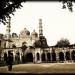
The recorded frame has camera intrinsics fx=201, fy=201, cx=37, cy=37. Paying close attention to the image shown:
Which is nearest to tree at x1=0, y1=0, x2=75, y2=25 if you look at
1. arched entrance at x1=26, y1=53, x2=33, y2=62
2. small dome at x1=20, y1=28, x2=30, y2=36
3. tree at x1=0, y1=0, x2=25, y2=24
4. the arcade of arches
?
tree at x1=0, y1=0, x2=25, y2=24

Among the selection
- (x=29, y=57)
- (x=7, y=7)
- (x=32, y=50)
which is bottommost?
(x=29, y=57)

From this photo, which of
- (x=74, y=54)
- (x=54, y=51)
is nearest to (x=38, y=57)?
(x=54, y=51)

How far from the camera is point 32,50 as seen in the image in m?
53.0

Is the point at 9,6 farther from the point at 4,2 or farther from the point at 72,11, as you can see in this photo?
the point at 72,11

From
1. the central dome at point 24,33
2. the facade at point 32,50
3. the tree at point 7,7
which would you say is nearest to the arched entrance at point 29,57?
the facade at point 32,50

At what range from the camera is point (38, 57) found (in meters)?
54.9

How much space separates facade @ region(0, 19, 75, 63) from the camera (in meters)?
51.3

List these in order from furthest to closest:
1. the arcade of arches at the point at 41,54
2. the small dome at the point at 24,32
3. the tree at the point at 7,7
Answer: the small dome at the point at 24,32 < the arcade of arches at the point at 41,54 < the tree at the point at 7,7

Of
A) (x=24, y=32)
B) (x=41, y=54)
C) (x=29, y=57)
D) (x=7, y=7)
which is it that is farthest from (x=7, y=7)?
(x=24, y=32)

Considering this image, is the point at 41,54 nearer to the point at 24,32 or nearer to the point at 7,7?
the point at 24,32

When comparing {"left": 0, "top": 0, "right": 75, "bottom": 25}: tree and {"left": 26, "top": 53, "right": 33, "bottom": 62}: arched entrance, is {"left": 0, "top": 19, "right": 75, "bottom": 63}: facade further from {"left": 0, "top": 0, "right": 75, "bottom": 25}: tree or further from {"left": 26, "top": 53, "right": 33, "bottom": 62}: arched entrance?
{"left": 0, "top": 0, "right": 75, "bottom": 25}: tree

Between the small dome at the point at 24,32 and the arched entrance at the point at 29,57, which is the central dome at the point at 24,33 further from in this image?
the arched entrance at the point at 29,57

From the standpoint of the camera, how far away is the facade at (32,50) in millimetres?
51281

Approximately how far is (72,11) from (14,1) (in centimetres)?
375
